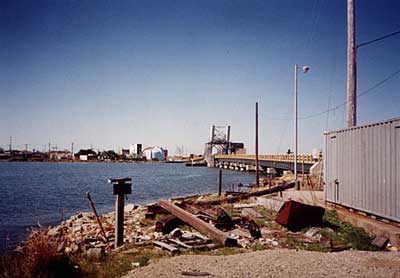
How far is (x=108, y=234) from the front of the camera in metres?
15.8

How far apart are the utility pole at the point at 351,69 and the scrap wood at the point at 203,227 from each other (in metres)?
9.43

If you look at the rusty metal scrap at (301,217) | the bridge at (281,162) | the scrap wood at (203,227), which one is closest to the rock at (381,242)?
the rusty metal scrap at (301,217)

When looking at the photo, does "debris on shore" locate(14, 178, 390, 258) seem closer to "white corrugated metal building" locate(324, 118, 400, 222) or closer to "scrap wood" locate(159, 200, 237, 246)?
"scrap wood" locate(159, 200, 237, 246)

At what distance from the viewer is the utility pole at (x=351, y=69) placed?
1866cm

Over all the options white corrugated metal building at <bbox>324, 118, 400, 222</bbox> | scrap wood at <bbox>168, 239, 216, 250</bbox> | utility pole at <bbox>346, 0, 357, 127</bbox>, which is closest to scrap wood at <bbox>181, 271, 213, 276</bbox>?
scrap wood at <bbox>168, 239, 216, 250</bbox>

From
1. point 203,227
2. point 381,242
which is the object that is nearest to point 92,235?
point 203,227

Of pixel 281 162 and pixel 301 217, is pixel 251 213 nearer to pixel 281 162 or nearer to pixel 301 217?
pixel 301 217

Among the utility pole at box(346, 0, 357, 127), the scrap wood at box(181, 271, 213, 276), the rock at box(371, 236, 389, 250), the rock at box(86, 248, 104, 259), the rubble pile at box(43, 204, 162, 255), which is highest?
the utility pole at box(346, 0, 357, 127)

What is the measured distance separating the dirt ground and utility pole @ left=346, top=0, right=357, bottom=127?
10123 mm

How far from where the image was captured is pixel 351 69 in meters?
19.1

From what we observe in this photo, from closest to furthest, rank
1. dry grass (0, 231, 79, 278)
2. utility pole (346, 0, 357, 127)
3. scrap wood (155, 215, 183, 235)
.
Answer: dry grass (0, 231, 79, 278) < scrap wood (155, 215, 183, 235) < utility pole (346, 0, 357, 127)

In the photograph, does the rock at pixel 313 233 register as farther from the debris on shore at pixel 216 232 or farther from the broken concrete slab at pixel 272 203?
the broken concrete slab at pixel 272 203

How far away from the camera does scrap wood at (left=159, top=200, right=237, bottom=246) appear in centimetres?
1140

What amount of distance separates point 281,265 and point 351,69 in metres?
13.6
